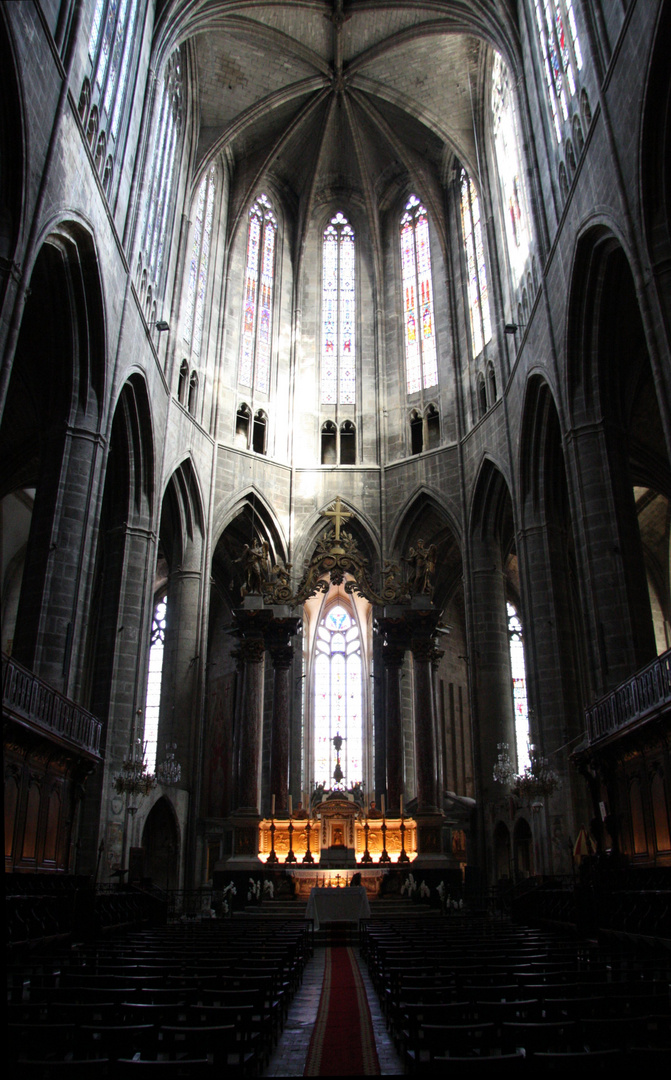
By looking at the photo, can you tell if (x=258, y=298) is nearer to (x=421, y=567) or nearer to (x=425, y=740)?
(x=421, y=567)

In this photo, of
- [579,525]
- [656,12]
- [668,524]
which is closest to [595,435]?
[579,525]

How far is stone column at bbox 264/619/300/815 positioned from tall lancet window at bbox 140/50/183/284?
11.0 meters

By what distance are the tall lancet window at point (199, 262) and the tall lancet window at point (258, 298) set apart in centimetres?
264

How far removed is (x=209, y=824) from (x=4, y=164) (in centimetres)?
2257

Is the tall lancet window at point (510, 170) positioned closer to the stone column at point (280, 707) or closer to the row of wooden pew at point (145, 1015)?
the stone column at point (280, 707)

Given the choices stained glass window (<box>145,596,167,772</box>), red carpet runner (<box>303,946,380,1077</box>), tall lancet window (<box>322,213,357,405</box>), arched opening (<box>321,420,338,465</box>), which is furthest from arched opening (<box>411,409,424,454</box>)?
red carpet runner (<box>303,946,380,1077</box>)

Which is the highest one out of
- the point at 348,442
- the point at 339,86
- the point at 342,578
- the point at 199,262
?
the point at 339,86

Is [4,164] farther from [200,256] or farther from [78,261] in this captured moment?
[200,256]

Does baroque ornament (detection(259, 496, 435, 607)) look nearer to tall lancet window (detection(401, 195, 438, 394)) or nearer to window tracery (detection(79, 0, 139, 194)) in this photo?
tall lancet window (detection(401, 195, 438, 394))

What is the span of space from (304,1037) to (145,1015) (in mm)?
2566

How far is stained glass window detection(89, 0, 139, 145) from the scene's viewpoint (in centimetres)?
1833

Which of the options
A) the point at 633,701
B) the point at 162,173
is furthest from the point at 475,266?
the point at 633,701

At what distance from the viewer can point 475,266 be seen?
99.7 feet

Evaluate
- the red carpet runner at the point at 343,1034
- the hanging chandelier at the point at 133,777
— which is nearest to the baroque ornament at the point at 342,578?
the hanging chandelier at the point at 133,777
